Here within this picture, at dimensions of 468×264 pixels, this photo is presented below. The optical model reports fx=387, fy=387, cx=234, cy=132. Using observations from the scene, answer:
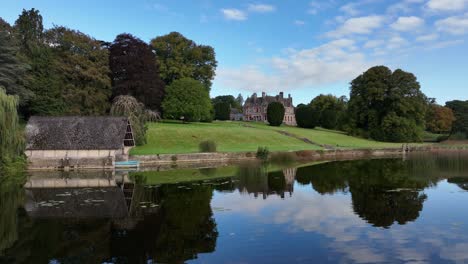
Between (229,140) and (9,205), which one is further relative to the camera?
(229,140)

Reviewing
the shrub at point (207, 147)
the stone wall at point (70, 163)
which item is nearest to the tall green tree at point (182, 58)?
the shrub at point (207, 147)

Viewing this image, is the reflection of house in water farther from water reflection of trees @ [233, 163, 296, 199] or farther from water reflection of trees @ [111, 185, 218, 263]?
water reflection of trees @ [111, 185, 218, 263]

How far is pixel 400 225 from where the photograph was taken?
43.0 ft

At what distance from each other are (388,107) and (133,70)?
137ft

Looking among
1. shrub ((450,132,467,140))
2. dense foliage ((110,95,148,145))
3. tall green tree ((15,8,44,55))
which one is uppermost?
tall green tree ((15,8,44,55))

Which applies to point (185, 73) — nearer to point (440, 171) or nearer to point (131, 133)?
point (131, 133)

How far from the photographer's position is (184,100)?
5925cm

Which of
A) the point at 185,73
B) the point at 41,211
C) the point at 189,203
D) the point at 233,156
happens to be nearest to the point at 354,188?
the point at 189,203

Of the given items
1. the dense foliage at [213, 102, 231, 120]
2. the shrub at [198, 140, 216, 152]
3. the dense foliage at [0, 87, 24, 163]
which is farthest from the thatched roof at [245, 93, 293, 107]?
the dense foliage at [0, 87, 24, 163]

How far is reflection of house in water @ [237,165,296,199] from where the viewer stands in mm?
20673

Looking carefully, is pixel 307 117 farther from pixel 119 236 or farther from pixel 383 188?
pixel 119 236

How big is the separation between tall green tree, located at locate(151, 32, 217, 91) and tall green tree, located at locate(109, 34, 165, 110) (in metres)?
10.3

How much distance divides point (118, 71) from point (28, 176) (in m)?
27.6

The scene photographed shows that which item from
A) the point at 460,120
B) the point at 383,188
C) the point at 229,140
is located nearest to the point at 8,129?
the point at 383,188
